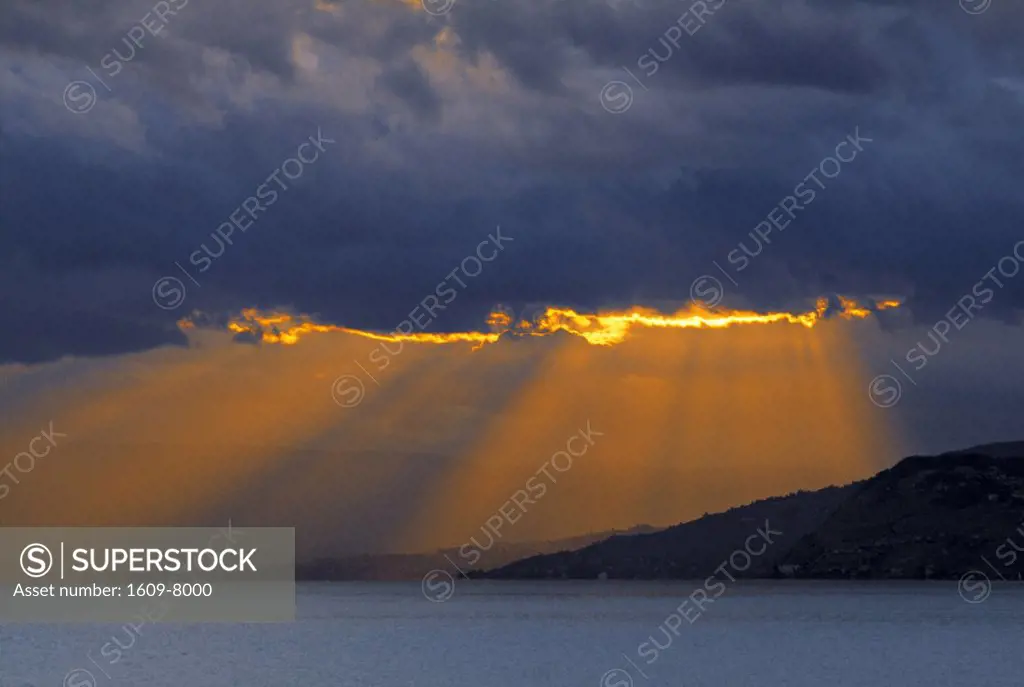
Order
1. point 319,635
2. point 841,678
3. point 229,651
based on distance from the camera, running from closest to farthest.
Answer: point 841,678 < point 229,651 < point 319,635

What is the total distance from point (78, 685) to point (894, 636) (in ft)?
354

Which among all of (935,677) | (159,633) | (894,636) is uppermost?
(159,633)

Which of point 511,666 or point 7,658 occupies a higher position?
point 7,658

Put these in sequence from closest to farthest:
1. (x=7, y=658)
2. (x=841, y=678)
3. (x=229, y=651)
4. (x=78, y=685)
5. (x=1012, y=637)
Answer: (x=78, y=685) < (x=841, y=678) < (x=7, y=658) < (x=229, y=651) < (x=1012, y=637)

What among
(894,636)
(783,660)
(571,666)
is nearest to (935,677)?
(783,660)

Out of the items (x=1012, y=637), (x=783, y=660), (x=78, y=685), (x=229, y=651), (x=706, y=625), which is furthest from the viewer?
(x=706, y=625)

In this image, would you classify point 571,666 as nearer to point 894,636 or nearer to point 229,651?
point 229,651

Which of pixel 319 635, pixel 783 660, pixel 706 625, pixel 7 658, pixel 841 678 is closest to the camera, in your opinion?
pixel 841 678

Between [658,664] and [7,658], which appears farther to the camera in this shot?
[7,658]

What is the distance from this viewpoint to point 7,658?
448ft

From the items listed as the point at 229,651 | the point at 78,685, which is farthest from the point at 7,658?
the point at 78,685

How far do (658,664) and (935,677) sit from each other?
24.1 m

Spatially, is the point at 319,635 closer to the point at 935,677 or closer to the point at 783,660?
the point at 783,660

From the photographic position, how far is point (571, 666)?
120250 millimetres
